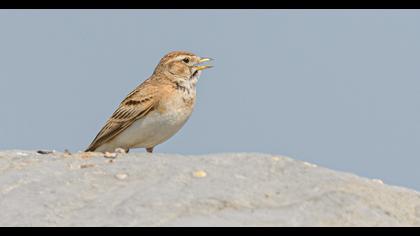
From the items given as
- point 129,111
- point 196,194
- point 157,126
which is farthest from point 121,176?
point 129,111

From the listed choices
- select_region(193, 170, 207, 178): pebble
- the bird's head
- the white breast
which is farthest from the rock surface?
the bird's head

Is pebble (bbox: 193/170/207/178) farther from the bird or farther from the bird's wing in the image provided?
the bird's wing

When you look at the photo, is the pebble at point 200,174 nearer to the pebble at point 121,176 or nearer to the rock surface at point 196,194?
the rock surface at point 196,194

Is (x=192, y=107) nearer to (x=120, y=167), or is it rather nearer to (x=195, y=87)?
(x=195, y=87)

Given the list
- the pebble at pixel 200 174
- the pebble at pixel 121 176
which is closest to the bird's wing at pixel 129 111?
the pebble at pixel 121 176

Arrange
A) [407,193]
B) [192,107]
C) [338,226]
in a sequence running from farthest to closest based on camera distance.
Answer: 1. [192,107]
2. [407,193]
3. [338,226]

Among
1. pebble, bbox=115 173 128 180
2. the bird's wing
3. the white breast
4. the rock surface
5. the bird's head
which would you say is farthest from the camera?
the bird's head
